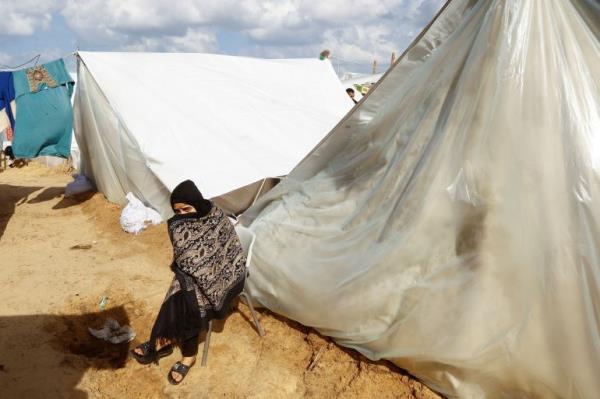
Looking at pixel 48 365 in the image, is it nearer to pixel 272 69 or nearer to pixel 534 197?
pixel 534 197

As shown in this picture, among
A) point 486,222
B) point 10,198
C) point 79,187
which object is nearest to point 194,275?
point 486,222

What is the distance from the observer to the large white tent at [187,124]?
18.8 ft

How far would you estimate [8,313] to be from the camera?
3.79 meters

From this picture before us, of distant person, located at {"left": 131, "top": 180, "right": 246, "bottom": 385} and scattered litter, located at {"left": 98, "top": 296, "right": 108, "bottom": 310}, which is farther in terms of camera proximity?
scattered litter, located at {"left": 98, "top": 296, "right": 108, "bottom": 310}

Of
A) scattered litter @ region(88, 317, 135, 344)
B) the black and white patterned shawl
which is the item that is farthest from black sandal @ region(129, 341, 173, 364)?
the black and white patterned shawl

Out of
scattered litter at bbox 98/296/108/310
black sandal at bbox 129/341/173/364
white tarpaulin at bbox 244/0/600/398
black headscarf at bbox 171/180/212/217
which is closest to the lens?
white tarpaulin at bbox 244/0/600/398

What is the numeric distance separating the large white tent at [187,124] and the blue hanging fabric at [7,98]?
2.99ft

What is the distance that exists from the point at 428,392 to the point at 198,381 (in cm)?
152

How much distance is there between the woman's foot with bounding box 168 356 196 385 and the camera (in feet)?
9.91

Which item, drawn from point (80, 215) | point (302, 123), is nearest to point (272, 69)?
point (302, 123)

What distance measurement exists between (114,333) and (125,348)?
0.20m

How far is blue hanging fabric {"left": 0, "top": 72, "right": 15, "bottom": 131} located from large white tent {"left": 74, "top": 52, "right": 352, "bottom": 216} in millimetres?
912

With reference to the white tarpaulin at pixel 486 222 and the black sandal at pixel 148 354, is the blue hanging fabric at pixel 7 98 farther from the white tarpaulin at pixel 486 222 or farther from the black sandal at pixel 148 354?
the white tarpaulin at pixel 486 222

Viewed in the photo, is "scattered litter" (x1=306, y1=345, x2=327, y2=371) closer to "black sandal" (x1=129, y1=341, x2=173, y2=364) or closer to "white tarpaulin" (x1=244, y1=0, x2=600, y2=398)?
"white tarpaulin" (x1=244, y1=0, x2=600, y2=398)
